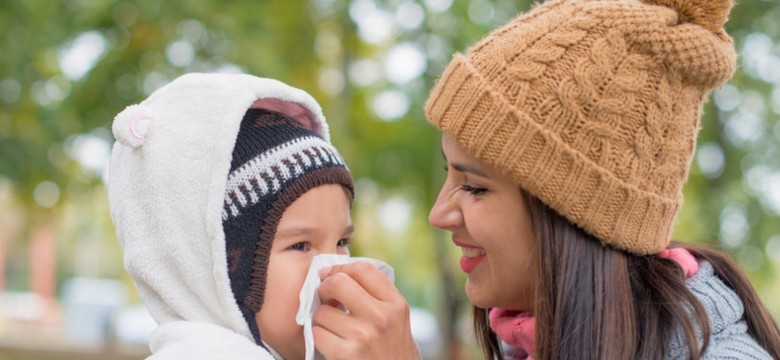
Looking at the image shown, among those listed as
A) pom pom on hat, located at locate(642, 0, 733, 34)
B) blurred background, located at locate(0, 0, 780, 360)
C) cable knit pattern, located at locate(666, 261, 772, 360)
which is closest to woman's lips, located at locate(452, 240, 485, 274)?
cable knit pattern, located at locate(666, 261, 772, 360)

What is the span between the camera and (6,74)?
6.60 meters

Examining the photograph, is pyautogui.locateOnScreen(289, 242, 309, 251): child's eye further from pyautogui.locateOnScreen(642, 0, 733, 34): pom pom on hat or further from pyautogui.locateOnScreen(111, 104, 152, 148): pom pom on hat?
pyautogui.locateOnScreen(642, 0, 733, 34): pom pom on hat

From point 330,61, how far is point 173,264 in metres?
5.80

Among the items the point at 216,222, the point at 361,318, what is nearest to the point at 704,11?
the point at 361,318

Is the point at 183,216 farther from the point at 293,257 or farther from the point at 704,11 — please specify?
the point at 704,11

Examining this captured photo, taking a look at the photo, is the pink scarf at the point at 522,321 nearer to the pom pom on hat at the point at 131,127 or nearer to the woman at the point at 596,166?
the woman at the point at 596,166

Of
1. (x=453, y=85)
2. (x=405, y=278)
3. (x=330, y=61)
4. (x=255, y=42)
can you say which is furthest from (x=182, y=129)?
(x=405, y=278)

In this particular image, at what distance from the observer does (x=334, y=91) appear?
819 centimetres

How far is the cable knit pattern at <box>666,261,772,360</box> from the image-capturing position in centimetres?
224

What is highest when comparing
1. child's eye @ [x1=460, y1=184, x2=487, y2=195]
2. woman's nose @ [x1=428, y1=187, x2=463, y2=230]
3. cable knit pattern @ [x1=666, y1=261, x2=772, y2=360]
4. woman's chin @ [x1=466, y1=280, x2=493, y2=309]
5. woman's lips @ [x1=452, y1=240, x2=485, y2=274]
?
child's eye @ [x1=460, y1=184, x2=487, y2=195]

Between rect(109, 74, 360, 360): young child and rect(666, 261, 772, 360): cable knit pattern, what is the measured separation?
0.95 meters

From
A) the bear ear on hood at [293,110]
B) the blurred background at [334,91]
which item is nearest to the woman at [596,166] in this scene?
the bear ear on hood at [293,110]

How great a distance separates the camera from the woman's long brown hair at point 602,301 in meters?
2.23

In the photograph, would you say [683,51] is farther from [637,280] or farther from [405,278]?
[405,278]
